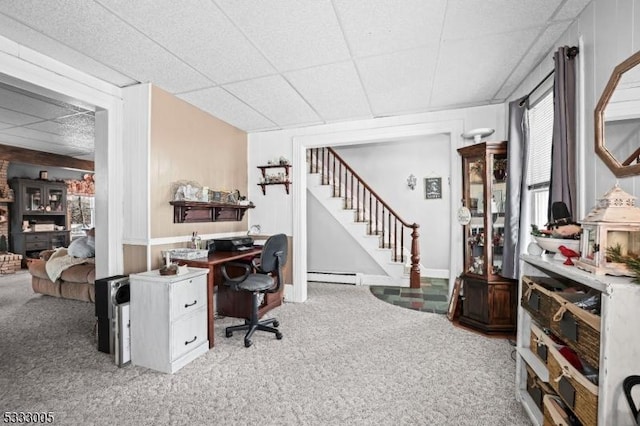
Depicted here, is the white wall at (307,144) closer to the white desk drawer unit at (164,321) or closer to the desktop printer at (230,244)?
the desktop printer at (230,244)

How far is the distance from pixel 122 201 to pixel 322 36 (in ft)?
8.27

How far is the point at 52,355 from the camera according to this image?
260 centimetres

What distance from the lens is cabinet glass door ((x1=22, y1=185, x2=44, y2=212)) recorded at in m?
6.48

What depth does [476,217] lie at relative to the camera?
331 centimetres

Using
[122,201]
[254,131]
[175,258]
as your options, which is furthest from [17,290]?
[254,131]

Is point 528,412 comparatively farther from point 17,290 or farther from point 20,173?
point 20,173

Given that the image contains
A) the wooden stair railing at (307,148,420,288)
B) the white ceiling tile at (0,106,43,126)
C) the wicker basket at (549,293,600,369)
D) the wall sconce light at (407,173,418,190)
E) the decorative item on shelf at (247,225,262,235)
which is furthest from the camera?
the wall sconce light at (407,173,418,190)

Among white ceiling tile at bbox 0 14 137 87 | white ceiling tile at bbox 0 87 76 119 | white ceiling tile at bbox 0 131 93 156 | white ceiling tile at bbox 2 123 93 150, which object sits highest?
white ceiling tile at bbox 0 87 76 119

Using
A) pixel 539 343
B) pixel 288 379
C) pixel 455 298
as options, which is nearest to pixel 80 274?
pixel 288 379

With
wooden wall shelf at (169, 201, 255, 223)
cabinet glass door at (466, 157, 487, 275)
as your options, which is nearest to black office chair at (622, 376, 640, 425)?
cabinet glass door at (466, 157, 487, 275)

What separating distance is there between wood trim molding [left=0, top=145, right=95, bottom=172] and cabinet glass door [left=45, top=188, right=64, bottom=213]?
0.93 meters

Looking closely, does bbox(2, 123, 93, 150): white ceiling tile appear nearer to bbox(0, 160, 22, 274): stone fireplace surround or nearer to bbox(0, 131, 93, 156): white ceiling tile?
bbox(0, 131, 93, 156): white ceiling tile

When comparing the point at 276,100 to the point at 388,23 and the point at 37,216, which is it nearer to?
the point at 388,23

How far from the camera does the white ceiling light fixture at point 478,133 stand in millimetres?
3225
